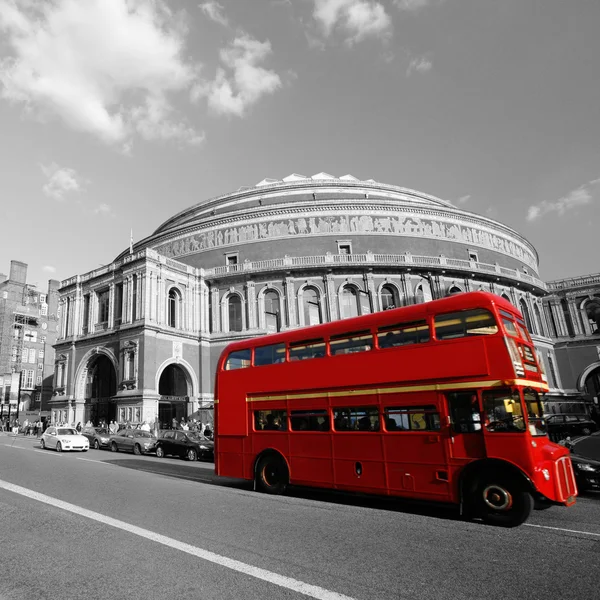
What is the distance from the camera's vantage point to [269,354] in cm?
1159

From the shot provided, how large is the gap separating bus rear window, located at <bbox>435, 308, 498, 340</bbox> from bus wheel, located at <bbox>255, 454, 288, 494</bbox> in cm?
507

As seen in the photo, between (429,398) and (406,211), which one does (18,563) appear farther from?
(406,211)

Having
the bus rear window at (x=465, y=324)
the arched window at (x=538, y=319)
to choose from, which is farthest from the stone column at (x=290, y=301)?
the bus rear window at (x=465, y=324)

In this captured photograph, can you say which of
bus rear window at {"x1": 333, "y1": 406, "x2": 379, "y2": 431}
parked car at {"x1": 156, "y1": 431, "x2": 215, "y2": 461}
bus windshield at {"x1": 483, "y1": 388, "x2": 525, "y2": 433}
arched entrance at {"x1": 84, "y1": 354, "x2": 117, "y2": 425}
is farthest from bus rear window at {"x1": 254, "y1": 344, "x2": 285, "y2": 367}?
arched entrance at {"x1": 84, "y1": 354, "x2": 117, "y2": 425}

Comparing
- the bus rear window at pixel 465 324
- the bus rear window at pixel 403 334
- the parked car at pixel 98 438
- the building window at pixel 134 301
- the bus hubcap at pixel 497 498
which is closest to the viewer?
the bus hubcap at pixel 497 498

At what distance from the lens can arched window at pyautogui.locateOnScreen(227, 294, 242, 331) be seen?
3728 centimetres

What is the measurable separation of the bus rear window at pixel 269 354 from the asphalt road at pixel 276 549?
3183 mm

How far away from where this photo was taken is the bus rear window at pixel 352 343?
9.91 metres

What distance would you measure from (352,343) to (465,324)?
2.51 m

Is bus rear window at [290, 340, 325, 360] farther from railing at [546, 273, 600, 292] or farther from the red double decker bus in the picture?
railing at [546, 273, 600, 292]

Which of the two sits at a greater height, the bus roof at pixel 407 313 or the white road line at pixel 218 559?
the bus roof at pixel 407 313

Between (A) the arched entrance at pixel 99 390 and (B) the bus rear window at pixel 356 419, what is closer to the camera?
(B) the bus rear window at pixel 356 419

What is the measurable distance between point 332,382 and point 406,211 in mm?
32171

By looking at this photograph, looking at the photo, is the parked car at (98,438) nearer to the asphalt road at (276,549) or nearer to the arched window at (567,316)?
the asphalt road at (276,549)
